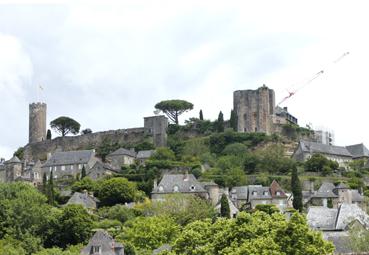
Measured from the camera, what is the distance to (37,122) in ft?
426

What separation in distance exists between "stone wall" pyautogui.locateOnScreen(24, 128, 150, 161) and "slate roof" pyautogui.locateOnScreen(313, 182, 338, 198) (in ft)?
120

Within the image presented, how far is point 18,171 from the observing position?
355ft

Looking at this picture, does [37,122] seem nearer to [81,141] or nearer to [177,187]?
[81,141]

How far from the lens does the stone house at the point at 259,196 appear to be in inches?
3450

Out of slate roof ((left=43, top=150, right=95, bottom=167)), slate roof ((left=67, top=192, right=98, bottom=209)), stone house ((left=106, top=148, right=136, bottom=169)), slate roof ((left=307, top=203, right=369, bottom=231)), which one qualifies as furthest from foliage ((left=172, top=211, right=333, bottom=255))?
slate roof ((left=43, top=150, right=95, bottom=167))

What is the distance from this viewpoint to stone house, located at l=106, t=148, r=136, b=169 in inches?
4309

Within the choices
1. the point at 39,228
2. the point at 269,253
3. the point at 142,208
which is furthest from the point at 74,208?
the point at 269,253

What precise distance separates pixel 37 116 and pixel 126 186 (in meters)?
46.1

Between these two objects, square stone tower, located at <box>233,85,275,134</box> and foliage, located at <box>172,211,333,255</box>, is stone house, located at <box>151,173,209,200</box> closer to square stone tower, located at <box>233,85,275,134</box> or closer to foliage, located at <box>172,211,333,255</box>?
square stone tower, located at <box>233,85,275,134</box>

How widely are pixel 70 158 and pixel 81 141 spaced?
1238cm

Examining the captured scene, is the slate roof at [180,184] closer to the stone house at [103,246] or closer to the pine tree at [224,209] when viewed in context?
the pine tree at [224,209]

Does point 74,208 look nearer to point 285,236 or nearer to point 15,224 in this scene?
point 15,224

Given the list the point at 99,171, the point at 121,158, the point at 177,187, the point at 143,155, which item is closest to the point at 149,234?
the point at 177,187

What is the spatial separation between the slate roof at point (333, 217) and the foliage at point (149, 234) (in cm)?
1159
